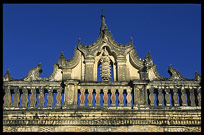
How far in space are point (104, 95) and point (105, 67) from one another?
154cm

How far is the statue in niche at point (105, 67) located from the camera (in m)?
15.8

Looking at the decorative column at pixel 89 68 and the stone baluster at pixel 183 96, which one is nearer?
the stone baluster at pixel 183 96

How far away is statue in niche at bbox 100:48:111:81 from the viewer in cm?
1583

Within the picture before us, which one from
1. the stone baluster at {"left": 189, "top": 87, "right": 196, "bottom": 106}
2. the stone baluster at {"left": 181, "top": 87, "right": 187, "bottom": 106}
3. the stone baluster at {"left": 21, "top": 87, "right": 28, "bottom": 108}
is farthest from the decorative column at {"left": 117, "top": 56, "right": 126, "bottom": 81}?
the stone baluster at {"left": 21, "top": 87, "right": 28, "bottom": 108}

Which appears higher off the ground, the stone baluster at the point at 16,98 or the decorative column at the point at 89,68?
the decorative column at the point at 89,68

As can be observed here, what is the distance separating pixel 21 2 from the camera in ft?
32.2

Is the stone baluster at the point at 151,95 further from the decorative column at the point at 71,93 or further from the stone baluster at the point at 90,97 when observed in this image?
the decorative column at the point at 71,93

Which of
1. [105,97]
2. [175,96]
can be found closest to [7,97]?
[105,97]

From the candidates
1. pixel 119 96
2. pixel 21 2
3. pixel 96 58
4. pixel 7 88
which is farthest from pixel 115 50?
pixel 21 2

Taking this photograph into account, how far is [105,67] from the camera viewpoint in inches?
634

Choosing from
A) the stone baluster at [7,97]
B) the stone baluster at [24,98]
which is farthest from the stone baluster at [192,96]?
the stone baluster at [7,97]

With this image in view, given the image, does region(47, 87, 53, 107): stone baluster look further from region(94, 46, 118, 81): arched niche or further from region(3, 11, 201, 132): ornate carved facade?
region(94, 46, 118, 81): arched niche

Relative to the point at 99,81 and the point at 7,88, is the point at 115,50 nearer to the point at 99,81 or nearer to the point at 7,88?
the point at 99,81

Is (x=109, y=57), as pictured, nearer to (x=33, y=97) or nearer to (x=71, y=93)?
(x=71, y=93)
